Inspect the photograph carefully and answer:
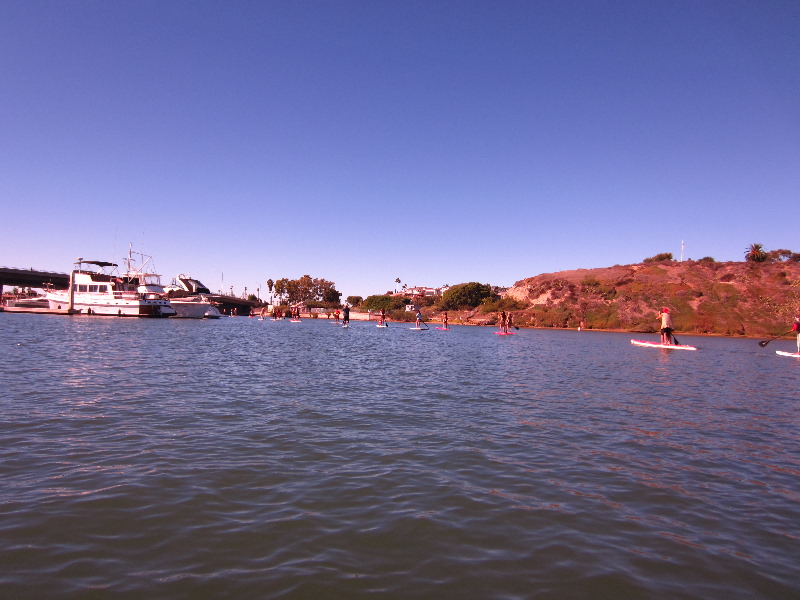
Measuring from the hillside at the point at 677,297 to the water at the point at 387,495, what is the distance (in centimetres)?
9093

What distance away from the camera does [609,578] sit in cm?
491

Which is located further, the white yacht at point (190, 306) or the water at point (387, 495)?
the white yacht at point (190, 306)

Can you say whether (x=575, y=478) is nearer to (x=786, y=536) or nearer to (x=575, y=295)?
(x=786, y=536)

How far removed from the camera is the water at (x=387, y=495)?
4820mm

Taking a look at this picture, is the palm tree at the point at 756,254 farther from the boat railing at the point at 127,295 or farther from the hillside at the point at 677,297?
the boat railing at the point at 127,295

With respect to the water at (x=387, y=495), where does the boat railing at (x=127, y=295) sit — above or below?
above

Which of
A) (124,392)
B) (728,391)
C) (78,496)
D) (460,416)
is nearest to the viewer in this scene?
(78,496)

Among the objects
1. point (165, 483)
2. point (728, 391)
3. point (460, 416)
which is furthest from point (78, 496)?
point (728, 391)

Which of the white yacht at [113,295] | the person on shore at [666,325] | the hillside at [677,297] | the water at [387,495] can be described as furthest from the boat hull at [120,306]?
the hillside at [677,297]

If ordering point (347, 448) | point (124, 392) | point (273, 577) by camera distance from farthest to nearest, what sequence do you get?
point (124, 392) → point (347, 448) → point (273, 577)

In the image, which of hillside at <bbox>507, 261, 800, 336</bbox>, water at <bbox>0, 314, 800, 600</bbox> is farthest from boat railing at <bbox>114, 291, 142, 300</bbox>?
hillside at <bbox>507, 261, 800, 336</bbox>

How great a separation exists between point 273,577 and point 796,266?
5139 inches

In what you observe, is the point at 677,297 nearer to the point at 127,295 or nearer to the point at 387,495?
the point at 127,295

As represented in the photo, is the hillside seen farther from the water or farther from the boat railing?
the water
